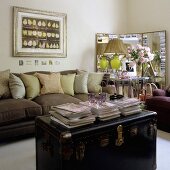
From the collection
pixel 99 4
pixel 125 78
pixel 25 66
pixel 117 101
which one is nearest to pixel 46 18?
pixel 25 66

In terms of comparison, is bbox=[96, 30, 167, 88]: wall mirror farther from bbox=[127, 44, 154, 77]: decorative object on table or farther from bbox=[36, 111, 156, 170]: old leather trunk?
bbox=[36, 111, 156, 170]: old leather trunk

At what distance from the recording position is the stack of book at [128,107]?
210 centimetres

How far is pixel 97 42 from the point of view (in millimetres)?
4824

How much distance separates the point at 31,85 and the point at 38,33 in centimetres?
112

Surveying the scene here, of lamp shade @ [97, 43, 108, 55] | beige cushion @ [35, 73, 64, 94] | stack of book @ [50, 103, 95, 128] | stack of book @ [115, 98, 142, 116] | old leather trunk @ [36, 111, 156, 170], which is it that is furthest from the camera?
lamp shade @ [97, 43, 108, 55]

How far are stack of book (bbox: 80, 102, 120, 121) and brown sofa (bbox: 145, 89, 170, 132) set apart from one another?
161 cm

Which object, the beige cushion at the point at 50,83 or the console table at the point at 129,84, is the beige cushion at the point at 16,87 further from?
the console table at the point at 129,84

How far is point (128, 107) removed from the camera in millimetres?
2129

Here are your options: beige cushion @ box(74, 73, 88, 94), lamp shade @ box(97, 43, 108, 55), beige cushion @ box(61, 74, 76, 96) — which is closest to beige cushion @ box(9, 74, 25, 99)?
beige cushion @ box(61, 74, 76, 96)

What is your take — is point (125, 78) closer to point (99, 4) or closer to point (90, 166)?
point (99, 4)

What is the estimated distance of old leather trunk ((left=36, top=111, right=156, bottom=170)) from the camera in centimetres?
170

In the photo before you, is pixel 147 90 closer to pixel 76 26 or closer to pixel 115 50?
pixel 115 50

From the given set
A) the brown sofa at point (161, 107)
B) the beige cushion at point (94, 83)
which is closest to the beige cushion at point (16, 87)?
the beige cushion at point (94, 83)

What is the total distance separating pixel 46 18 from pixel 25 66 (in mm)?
993
